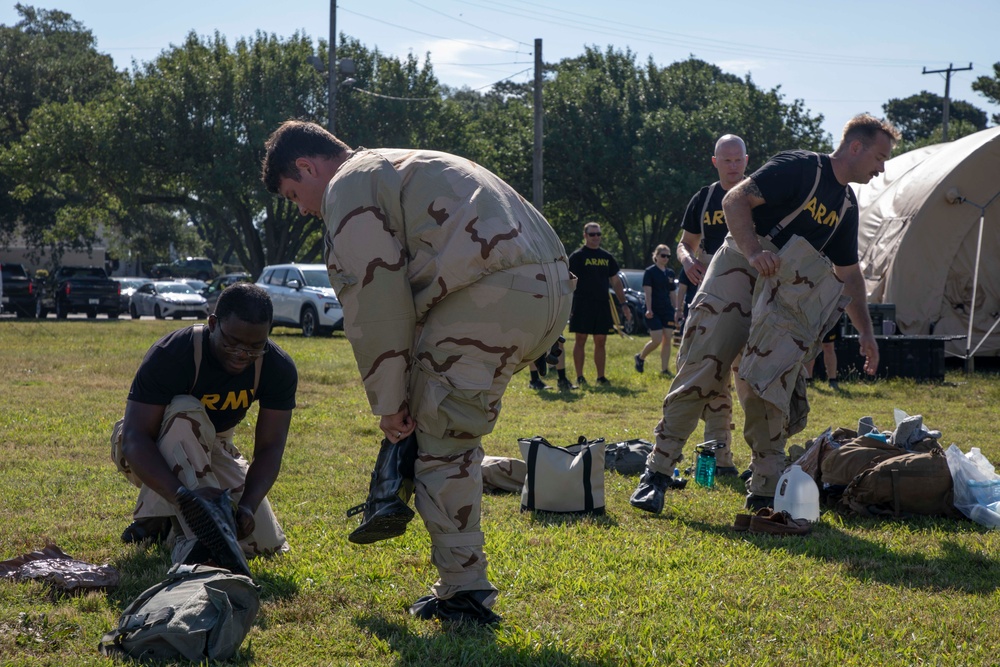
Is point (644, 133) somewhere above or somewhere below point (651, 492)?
above

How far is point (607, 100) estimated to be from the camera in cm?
3641

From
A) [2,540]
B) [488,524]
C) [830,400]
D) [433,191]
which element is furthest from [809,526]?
[830,400]

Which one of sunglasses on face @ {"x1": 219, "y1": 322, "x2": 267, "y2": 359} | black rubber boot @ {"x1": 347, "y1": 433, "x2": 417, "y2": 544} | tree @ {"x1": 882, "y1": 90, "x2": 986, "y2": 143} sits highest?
tree @ {"x1": 882, "y1": 90, "x2": 986, "y2": 143}

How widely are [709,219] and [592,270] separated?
18.8 feet

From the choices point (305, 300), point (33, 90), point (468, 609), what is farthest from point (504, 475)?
point (33, 90)

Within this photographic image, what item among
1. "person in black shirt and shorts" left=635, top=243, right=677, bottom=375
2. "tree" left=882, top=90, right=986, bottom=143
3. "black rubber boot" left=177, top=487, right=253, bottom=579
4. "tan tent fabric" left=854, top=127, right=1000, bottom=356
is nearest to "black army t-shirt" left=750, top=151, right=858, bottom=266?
"black rubber boot" left=177, top=487, right=253, bottom=579

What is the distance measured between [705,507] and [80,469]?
154 inches

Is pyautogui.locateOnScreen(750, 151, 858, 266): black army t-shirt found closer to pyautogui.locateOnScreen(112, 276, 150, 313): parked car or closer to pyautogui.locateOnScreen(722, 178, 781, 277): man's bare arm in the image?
pyautogui.locateOnScreen(722, 178, 781, 277): man's bare arm

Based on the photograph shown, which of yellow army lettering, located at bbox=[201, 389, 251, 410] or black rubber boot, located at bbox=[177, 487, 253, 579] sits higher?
yellow army lettering, located at bbox=[201, 389, 251, 410]

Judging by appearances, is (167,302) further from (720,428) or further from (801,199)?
(801,199)

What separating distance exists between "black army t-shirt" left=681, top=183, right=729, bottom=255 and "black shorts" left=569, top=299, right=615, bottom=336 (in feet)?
17.3

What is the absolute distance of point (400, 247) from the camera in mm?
3369

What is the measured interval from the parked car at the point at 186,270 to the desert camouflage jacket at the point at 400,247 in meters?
60.6

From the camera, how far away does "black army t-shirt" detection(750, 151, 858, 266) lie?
5.29 metres
